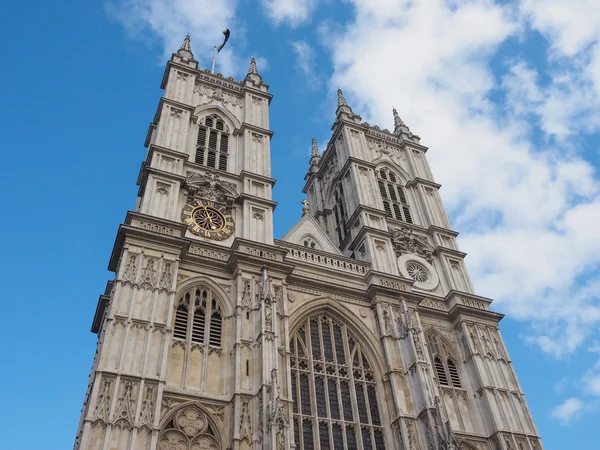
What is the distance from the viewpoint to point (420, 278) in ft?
103

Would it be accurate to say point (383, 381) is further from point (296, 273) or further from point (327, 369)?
point (296, 273)

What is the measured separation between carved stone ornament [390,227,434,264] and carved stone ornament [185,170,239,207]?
9.26 metres

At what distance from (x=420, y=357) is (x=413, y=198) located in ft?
45.5

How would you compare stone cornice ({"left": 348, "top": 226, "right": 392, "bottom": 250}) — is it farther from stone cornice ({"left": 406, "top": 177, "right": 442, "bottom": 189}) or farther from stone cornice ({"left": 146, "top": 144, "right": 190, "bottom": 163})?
stone cornice ({"left": 146, "top": 144, "right": 190, "bottom": 163})

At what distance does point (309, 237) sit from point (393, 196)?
7.51m

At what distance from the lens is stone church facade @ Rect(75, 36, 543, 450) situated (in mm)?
20703

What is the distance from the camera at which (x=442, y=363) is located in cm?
2783

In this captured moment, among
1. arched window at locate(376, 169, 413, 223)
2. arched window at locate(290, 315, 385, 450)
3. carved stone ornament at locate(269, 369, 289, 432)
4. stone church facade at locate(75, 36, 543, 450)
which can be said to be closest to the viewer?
carved stone ornament at locate(269, 369, 289, 432)

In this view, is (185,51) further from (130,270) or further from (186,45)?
(130,270)

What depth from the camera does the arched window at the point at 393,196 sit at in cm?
3522

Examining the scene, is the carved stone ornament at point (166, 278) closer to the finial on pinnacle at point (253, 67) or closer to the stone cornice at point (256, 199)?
the stone cornice at point (256, 199)

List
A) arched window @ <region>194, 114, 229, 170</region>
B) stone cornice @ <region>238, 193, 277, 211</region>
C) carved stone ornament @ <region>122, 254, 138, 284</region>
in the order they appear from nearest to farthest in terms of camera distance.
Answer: carved stone ornament @ <region>122, 254, 138, 284</region> < stone cornice @ <region>238, 193, 277, 211</region> < arched window @ <region>194, 114, 229, 170</region>

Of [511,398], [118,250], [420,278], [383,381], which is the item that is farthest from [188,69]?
[511,398]

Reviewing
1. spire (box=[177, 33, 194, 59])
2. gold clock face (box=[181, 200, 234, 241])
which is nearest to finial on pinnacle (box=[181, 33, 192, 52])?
spire (box=[177, 33, 194, 59])
